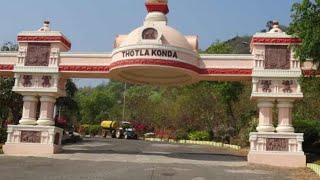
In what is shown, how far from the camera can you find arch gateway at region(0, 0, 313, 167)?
17.9 m

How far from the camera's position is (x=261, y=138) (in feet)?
58.3

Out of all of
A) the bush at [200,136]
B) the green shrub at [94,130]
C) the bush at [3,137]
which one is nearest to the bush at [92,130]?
the green shrub at [94,130]

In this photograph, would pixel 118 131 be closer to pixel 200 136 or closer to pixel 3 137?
pixel 200 136

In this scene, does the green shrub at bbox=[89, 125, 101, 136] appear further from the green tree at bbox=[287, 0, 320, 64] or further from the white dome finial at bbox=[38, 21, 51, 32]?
the green tree at bbox=[287, 0, 320, 64]

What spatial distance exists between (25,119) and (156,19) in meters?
7.83

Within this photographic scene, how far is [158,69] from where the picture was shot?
18.7 meters

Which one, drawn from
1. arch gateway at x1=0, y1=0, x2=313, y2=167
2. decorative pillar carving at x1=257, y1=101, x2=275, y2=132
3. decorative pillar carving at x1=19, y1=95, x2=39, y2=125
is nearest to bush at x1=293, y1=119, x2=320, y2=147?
arch gateway at x1=0, y1=0, x2=313, y2=167

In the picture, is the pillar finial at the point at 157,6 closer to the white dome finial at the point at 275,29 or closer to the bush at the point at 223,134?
the white dome finial at the point at 275,29

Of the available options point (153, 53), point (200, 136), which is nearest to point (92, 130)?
point (200, 136)

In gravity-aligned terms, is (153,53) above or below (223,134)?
above

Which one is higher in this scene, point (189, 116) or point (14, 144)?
point (189, 116)

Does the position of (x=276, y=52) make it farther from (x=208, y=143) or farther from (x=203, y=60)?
(x=208, y=143)

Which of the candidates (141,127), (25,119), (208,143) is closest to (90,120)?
(141,127)

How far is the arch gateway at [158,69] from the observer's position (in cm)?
1789
